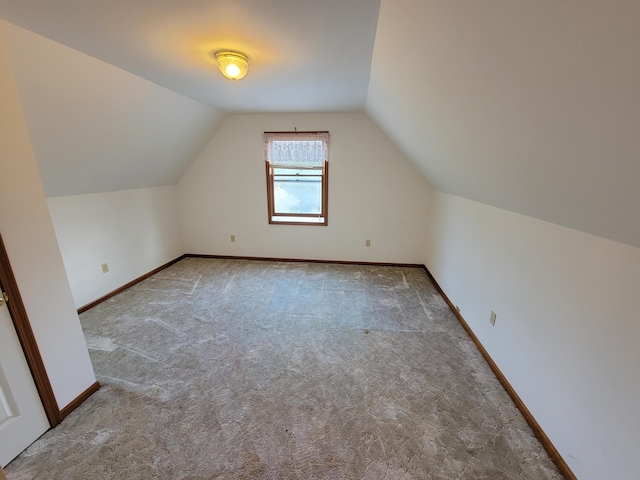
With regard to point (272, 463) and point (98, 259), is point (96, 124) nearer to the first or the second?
point (98, 259)

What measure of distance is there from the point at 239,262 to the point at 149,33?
3175 millimetres

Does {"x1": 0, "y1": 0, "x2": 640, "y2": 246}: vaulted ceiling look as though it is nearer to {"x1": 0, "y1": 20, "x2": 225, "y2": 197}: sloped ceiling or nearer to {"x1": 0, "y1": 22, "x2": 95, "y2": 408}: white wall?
{"x1": 0, "y1": 20, "x2": 225, "y2": 197}: sloped ceiling

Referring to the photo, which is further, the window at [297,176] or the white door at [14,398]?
the window at [297,176]

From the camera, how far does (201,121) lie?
342 cm

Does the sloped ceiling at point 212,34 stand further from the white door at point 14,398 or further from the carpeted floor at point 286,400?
the carpeted floor at point 286,400

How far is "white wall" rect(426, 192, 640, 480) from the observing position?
41.3 inches

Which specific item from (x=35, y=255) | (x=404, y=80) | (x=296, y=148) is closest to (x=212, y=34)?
(x=404, y=80)

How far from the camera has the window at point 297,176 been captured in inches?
Result: 152

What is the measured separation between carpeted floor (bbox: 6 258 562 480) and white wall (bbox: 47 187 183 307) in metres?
0.37

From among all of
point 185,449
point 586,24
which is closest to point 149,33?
point 586,24

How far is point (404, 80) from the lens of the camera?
174 centimetres

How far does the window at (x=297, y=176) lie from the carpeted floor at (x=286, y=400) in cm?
165

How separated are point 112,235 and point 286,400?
9.34 ft

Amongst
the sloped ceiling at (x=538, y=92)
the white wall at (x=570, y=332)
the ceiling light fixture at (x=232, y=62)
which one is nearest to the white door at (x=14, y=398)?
the ceiling light fixture at (x=232, y=62)
